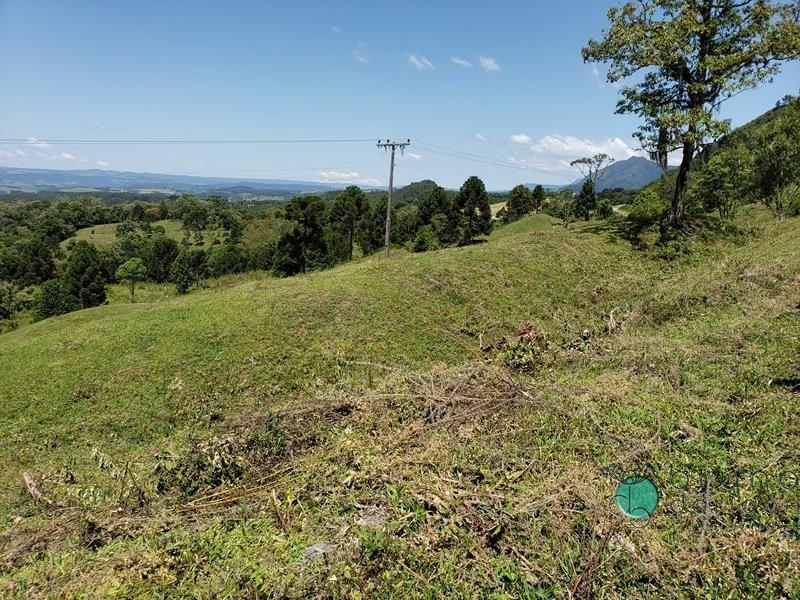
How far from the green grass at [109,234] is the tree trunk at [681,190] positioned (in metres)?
76.0

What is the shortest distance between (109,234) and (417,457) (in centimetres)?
10741

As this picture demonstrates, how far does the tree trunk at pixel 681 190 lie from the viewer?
15.0 m

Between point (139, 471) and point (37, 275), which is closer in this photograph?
point (139, 471)

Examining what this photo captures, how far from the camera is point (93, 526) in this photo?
4.45 m

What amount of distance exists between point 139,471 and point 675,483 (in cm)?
698

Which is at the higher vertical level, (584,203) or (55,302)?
(584,203)

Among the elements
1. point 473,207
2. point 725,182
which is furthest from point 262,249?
point 725,182

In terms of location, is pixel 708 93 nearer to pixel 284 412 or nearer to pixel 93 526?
pixel 284 412

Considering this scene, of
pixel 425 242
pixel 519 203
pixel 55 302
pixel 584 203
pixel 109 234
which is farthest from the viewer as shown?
pixel 109 234

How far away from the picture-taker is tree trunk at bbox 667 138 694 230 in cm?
1499

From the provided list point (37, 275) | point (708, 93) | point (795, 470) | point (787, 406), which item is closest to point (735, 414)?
point (787, 406)

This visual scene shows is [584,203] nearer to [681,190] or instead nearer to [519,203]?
[519,203]

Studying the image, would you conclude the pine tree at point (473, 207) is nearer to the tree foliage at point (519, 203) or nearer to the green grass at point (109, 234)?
the tree foliage at point (519, 203)

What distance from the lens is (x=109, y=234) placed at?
92062mm
